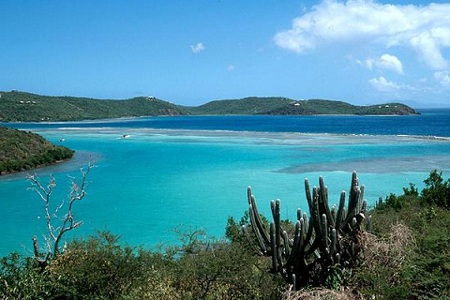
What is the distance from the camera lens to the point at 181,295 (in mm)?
8477

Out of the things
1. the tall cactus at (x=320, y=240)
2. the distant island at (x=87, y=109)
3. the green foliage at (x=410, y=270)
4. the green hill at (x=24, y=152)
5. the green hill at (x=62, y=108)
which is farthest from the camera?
the distant island at (x=87, y=109)

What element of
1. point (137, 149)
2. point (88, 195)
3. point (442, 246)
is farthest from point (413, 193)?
point (137, 149)

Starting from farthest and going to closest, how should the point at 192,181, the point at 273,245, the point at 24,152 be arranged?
the point at 24,152
the point at 192,181
the point at 273,245

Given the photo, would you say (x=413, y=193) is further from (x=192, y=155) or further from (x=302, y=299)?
(x=192, y=155)

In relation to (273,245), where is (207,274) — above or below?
below

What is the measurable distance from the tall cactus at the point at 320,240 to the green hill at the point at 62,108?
11892cm

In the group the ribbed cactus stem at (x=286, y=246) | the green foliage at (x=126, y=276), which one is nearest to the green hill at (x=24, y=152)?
the green foliage at (x=126, y=276)

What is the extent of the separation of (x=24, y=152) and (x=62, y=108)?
11525cm

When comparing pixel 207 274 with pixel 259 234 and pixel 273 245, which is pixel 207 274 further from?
pixel 273 245

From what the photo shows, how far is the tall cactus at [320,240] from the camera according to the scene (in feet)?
27.7

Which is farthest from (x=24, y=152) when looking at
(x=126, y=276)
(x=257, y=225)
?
(x=257, y=225)

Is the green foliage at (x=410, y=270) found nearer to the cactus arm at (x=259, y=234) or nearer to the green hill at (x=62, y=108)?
the cactus arm at (x=259, y=234)

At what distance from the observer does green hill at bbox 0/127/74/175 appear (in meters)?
35.9

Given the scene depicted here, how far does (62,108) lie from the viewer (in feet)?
487
